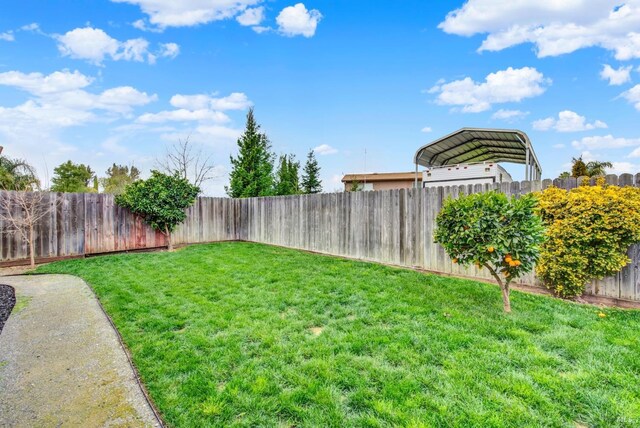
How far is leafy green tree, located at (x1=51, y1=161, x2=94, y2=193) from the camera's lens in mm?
23278

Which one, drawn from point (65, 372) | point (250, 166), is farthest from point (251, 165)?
point (65, 372)

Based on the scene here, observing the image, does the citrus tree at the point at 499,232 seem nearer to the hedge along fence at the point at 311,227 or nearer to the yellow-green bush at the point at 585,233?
the yellow-green bush at the point at 585,233

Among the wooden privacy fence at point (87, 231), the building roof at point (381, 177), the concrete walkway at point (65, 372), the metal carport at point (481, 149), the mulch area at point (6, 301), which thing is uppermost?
the building roof at point (381, 177)

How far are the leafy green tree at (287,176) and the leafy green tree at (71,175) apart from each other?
14.6 metres

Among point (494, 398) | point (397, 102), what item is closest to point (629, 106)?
point (397, 102)

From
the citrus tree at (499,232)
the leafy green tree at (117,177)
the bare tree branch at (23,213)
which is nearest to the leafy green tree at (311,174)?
the leafy green tree at (117,177)

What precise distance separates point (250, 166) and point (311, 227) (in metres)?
10.6

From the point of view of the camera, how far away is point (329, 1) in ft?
27.2

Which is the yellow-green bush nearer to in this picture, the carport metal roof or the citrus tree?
the citrus tree

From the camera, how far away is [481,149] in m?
11.1

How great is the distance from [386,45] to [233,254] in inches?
285

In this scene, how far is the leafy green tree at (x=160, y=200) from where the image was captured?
350 inches

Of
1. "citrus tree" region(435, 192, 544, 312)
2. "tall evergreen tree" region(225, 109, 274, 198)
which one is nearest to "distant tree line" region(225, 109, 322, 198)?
"tall evergreen tree" region(225, 109, 274, 198)

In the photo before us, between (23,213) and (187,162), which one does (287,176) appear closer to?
(187,162)
